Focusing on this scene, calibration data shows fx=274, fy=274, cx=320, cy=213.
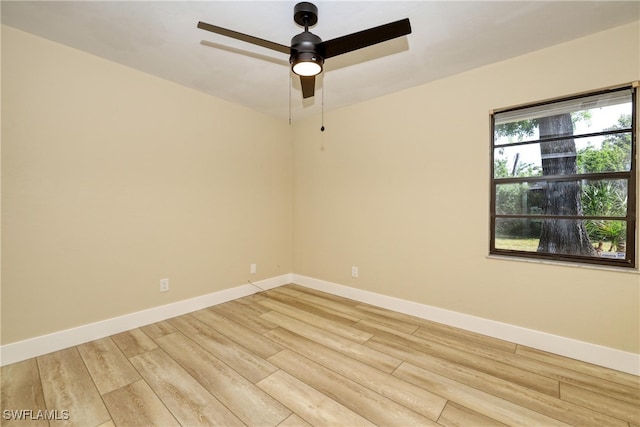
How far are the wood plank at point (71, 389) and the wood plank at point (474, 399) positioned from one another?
193 centimetres

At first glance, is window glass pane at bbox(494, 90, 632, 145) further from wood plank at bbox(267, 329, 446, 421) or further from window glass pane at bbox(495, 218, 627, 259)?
wood plank at bbox(267, 329, 446, 421)

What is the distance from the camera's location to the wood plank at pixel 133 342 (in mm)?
2270

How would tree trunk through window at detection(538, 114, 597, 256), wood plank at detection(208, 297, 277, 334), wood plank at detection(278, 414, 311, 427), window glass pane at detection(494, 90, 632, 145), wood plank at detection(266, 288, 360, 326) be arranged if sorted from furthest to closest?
wood plank at detection(266, 288, 360, 326)
wood plank at detection(208, 297, 277, 334)
tree trunk through window at detection(538, 114, 597, 256)
window glass pane at detection(494, 90, 632, 145)
wood plank at detection(278, 414, 311, 427)

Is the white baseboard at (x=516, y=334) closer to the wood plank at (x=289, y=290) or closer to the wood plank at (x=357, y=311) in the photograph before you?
the wood plank at (x=357, y=311)

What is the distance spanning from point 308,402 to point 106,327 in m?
2.05

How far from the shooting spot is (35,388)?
1.79 metres

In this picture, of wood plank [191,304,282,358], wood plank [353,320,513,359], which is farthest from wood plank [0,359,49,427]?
wood plank [353,320,513,359]

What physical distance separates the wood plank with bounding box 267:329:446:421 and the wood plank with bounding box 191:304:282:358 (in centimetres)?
11

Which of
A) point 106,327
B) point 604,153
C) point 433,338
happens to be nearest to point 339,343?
point 433,338

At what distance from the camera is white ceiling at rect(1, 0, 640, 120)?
1.84 meters

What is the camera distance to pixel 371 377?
1938mm

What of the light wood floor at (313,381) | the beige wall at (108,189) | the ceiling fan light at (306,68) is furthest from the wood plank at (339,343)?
the ceiling fan light at (306,68)

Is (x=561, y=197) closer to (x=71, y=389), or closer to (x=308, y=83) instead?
(x=308, y=83)

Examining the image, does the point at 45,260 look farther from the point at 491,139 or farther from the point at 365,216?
the point at 491,139
